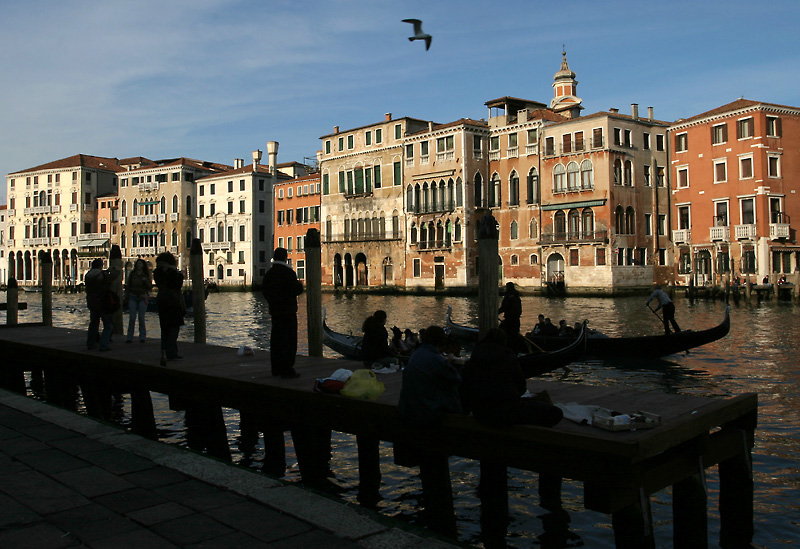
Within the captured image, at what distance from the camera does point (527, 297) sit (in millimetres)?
40500

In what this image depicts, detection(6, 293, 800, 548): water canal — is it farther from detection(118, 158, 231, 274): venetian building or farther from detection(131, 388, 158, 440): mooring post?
detection(118, 158, 231, 274): venetian building

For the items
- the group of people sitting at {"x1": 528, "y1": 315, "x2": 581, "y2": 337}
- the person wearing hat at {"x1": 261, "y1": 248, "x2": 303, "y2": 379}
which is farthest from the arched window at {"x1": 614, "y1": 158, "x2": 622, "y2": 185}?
the person wearing hat at {"x1": 261, "y1": 248, "x2": 303, "y2": 379}

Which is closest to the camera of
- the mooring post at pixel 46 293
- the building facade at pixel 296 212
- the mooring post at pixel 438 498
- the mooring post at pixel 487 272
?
the mooring post at pixel 438 498

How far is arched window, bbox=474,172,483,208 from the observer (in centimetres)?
4491

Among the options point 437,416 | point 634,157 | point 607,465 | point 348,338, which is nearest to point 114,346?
point 348,338

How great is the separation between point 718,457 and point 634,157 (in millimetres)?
37602

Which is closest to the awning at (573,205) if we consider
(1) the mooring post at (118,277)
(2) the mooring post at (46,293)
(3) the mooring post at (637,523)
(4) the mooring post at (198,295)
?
(2) the mooring post at (46,293)

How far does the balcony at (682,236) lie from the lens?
3834 centimetres

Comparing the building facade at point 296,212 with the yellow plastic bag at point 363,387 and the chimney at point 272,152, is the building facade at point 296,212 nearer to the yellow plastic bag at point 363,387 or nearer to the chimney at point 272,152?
the chimney at point 272,152

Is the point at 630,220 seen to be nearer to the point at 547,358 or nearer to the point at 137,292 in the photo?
the point at 547,358

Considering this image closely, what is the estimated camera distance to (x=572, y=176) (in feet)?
133

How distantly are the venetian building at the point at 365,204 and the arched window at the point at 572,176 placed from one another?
12.1 meters

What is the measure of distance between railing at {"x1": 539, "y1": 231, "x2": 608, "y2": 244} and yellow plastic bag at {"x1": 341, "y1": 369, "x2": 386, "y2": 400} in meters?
34.8

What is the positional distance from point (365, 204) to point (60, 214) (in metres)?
35.3
